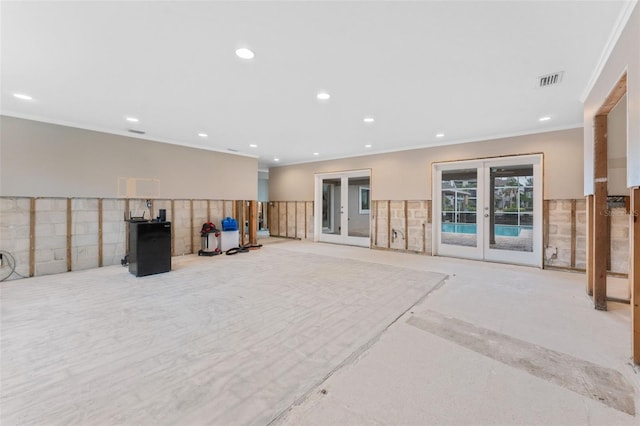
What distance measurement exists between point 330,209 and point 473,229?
432 centimetres

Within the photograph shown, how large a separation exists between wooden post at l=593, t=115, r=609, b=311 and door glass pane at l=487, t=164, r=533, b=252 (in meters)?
2.50

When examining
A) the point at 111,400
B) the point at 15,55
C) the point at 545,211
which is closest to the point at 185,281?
the point at 111,400

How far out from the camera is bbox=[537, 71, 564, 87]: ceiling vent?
3.01m

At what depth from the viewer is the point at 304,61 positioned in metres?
2.74

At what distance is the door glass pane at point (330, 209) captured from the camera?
8.98m

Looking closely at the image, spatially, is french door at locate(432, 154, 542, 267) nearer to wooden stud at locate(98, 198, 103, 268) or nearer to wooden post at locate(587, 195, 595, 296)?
wooden post at locate(587, 195, 595, 296)

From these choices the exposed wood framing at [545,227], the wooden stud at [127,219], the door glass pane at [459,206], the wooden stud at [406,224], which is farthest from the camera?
the wooden stud at [406,224]

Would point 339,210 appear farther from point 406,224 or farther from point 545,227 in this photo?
point 545,227

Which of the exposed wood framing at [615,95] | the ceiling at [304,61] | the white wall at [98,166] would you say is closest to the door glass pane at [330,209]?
the white wall at [98,166]

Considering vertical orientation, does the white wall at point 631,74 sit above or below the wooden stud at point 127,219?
above

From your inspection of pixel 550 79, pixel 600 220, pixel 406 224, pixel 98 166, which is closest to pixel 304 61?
pixel 550 79

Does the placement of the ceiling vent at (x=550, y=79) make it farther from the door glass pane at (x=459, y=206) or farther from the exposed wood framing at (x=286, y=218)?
the exposed wood framing at (x=286, y=218)

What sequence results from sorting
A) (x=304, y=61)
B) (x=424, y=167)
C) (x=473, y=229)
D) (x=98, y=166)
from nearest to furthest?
1. (x=304, y=61)
2. (x=98, y=166)
3. (x=473, y=229)
4. (x=424, y=167)

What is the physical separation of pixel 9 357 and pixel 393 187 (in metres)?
6.91
